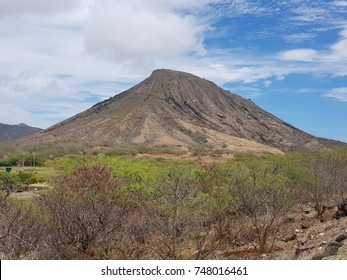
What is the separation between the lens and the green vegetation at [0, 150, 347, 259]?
42.7 feet

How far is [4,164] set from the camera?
73062mm

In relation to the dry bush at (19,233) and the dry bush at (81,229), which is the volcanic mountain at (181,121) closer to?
the dry bush at (19,233)

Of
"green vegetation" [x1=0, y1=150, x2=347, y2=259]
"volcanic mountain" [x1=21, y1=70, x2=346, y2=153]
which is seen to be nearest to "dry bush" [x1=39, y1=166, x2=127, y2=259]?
"green vegetation" [x1=0, y1=150, x2=347, y2=259]

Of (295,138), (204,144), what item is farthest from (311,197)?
(295,138)

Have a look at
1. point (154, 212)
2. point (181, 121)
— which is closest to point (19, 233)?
point (154, 212)

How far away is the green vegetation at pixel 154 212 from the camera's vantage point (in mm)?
13016

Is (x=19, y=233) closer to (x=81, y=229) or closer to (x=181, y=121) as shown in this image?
(x=81, y=229)

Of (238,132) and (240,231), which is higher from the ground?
(238,132)

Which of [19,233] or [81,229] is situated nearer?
[19,233]

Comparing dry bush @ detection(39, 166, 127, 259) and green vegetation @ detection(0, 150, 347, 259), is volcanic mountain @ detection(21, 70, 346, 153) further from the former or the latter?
dry bush @ detection(39, 166, 127, 259)

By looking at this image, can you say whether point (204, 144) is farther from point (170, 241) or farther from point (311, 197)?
point (170, 241)

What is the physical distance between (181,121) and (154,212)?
117107 mm

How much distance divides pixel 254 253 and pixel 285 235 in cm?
391

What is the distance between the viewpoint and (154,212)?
1747 centimetres
